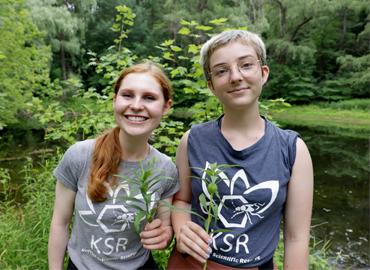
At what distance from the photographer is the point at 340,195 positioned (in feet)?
25.3

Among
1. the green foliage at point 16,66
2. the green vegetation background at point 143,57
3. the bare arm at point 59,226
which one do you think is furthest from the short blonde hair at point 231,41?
the green foliage at point 16,66

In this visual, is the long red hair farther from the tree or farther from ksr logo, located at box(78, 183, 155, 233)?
the tree

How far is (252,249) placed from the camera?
1540 millimetres

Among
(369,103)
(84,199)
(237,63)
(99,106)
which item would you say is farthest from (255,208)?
(369,103)

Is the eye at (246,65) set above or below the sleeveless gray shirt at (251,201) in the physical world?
above

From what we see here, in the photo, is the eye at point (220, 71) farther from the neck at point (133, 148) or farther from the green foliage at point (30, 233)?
the green foliage at point (30, 233)

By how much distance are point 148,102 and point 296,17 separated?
25.9 meters

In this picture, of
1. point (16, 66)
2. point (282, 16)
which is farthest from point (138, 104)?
point (282, 16)

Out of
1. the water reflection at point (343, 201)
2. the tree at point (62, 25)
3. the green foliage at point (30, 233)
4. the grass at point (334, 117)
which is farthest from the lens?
the grass at point (334, 117)

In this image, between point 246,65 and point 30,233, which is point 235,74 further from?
point 30,233

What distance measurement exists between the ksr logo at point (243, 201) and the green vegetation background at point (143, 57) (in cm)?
156

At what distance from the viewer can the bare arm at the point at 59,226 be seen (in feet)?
5.77

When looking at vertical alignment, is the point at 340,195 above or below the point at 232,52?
below

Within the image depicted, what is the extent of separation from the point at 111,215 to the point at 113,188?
0.12m
